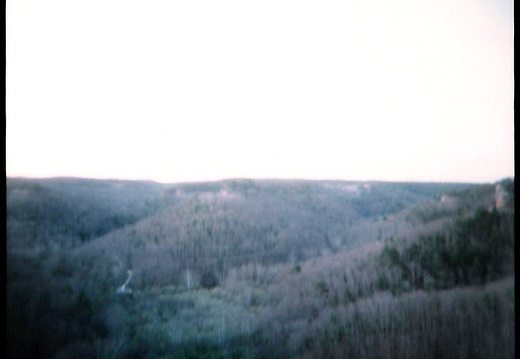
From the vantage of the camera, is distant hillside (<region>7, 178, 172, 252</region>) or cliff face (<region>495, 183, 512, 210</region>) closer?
distant hillside (<region>7, 178, 172, 252</region>)

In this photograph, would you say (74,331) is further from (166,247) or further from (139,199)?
(139,199)

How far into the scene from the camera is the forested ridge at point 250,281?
426cm

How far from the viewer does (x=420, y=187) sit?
16109mm

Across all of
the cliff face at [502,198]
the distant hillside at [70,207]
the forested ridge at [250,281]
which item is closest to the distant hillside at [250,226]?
the forested ridge at [250,281]

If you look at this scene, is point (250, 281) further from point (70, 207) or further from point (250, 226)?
point (70, 207)

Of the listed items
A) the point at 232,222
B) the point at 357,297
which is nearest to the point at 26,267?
the point at 357,297

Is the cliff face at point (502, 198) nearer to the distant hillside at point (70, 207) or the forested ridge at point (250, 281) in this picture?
the forested ridge at point (250, 281)

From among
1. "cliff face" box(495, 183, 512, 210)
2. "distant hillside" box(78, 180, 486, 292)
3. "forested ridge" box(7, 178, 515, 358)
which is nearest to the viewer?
"forested ridge" box(7, 178, 515, 358)

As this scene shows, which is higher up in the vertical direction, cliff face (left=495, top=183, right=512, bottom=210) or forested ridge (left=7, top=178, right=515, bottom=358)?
cliff face (left=495, top=183, right=512, bottom=210)

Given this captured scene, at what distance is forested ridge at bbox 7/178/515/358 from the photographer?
426cm

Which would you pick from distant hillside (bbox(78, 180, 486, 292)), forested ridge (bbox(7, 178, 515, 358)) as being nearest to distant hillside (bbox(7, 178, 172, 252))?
forested ridge (bbox(7, 178, 515, 358))

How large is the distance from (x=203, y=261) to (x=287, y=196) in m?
7.52

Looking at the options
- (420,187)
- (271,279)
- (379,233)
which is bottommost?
(271,279)

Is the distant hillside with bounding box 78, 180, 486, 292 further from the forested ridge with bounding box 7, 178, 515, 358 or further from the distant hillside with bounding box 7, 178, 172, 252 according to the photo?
the distant hillside with bounding box 7, 178, 172, 252
